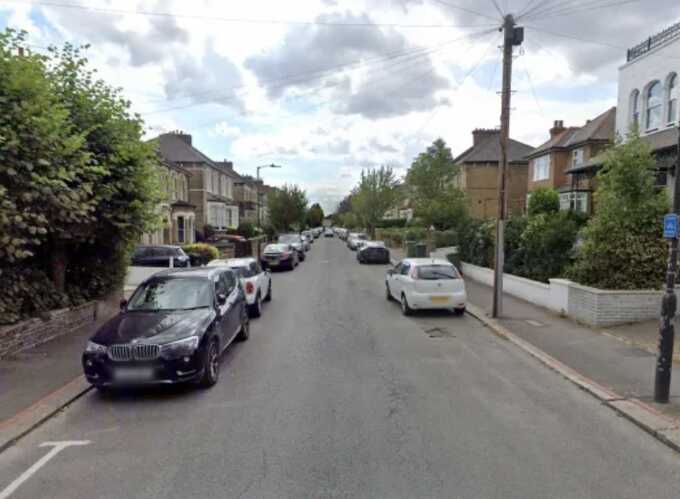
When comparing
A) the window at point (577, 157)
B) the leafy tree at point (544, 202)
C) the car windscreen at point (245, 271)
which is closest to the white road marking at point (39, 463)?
the car windscreen at point (245, 271)

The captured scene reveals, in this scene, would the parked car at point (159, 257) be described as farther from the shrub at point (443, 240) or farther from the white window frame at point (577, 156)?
the white window frame at point (577, 156)

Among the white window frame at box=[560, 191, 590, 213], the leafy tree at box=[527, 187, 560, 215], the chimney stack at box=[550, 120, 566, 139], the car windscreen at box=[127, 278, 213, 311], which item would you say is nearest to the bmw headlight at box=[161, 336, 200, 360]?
the car windscreen at box=[127, 278, 213, 311]

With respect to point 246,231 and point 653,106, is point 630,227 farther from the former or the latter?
point 246,231

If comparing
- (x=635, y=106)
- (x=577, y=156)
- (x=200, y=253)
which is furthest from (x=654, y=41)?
(x=200, y=253)

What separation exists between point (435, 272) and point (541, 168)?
90.3 feet

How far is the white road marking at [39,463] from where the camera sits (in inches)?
151

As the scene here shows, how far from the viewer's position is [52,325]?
888 centimetres

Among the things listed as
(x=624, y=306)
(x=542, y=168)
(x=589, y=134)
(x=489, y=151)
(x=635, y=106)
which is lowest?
(x=624, y=306)

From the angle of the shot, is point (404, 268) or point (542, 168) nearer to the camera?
point (404, 268)

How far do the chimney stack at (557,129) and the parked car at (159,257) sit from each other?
30.4 metres

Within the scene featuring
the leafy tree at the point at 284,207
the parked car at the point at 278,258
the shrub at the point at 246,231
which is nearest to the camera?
the parked car at the point at 278,258

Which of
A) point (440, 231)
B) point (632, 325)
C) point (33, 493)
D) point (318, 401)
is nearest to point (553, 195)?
point (440, 231)

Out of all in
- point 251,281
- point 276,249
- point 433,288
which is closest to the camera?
point 433,288

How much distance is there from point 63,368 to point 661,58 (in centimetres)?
2375
